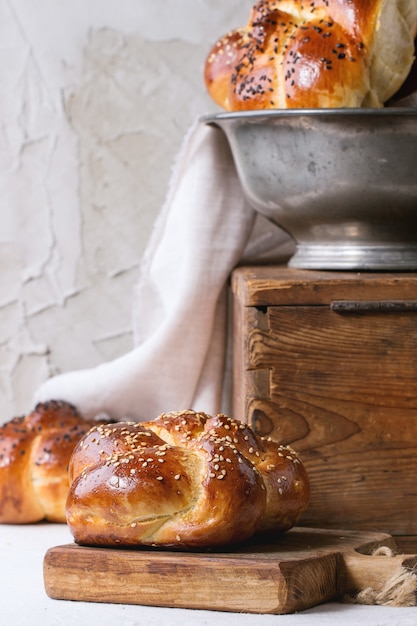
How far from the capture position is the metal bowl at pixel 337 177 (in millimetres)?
1089

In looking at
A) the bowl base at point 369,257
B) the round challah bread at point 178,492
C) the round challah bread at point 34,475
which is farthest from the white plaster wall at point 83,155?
the round challah bread at point 178,492

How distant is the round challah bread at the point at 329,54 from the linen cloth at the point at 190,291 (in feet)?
0.70

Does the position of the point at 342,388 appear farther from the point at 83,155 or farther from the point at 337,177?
the point at 83,155

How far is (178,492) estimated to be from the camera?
2.87ft

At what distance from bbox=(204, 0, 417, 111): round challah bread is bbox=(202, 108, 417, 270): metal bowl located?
0.03 meters

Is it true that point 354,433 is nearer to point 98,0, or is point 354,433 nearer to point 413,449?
point 413,449

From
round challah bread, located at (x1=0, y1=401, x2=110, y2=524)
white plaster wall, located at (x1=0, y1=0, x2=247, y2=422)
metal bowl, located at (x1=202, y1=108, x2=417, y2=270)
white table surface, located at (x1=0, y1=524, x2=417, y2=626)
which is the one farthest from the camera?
white plaster wall, located at (x1=0, y1=0, x2=247, y2=422)

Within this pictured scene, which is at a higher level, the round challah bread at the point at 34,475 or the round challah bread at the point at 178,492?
the round challah bread at the point at 178,492

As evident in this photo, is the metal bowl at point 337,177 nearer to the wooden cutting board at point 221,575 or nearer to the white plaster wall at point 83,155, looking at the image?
the wooden cutting board at point 221,575

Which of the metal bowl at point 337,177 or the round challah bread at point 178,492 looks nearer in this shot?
the round challah bread at point 178,492

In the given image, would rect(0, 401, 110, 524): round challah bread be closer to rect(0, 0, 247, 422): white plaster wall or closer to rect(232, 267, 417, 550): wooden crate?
rect(232, 267, 417, 550): wooden crate

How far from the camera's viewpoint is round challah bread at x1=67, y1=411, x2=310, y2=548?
34.4 inches

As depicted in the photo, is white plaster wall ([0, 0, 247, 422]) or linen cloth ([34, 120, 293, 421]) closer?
linen cloth ([34, 120, 293, 421])

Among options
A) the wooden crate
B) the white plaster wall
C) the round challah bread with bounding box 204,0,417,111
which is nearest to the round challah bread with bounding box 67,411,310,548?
the wooden crate
